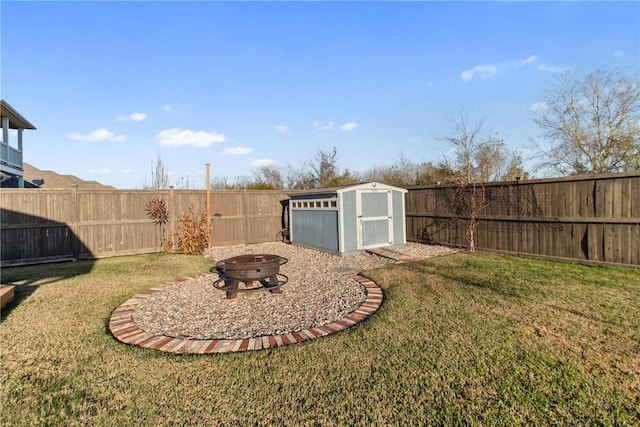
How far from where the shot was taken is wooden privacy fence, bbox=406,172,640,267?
5.72 meters

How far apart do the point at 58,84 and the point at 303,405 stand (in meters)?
11.3

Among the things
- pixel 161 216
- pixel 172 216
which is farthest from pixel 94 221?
pixel 172 216

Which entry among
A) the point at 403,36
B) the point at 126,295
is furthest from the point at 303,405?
the point at 403,36

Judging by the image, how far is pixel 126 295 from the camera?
4.95m

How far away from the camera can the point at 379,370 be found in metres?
2.61

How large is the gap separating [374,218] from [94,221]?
758cm

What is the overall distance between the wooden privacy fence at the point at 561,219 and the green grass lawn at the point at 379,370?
181 cm

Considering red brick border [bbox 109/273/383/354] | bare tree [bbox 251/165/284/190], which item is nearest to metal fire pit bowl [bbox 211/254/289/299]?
red brick border [bbox 109/273/383/354]

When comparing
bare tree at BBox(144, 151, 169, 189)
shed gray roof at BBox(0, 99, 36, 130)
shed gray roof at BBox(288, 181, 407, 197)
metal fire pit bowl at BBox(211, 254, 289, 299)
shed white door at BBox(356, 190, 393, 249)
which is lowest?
metal fire pit bowl at BBox(211, 254, 289, 299)

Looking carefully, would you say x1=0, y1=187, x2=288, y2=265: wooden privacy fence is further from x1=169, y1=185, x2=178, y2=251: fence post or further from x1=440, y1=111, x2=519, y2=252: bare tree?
x1=440, y1=111, x2=519, y2=252: bare tree

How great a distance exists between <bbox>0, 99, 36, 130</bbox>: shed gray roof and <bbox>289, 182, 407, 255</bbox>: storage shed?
37.2 feet

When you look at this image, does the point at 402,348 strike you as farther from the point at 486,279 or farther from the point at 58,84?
the point at 58,84

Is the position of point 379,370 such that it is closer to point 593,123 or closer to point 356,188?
point 356,188

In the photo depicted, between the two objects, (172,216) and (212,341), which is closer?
(212,341)
